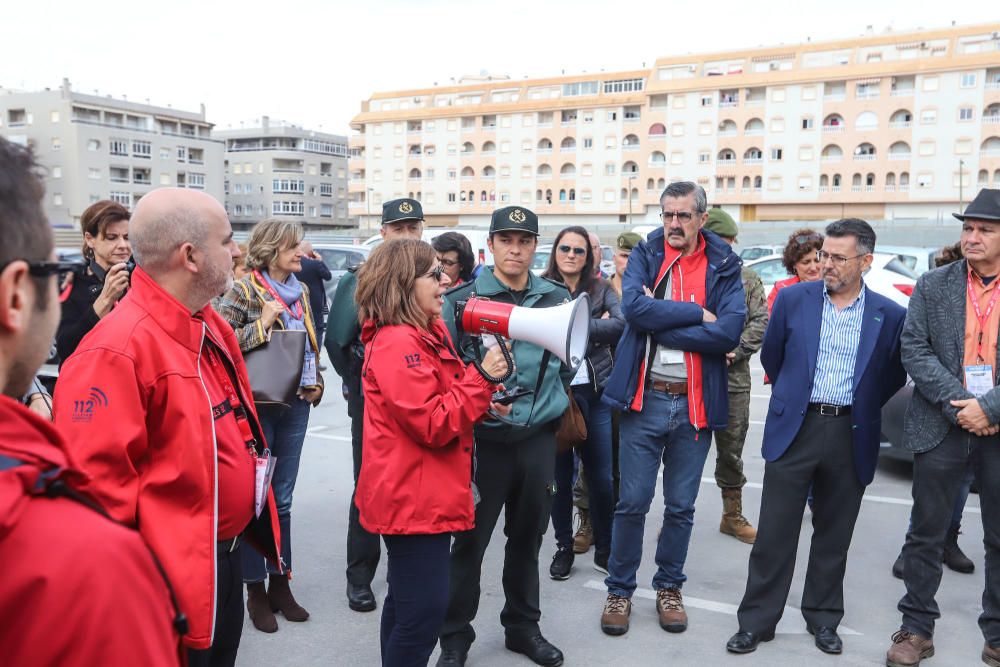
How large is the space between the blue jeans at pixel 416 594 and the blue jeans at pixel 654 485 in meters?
1.57

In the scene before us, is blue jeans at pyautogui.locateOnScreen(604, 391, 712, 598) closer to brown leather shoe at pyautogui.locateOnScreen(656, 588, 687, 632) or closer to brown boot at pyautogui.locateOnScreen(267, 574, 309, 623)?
brown leather shoe at pyautogui.locateOnScreen(656, 588, 687, 632)

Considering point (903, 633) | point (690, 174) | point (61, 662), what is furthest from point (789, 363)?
point (690, 174)

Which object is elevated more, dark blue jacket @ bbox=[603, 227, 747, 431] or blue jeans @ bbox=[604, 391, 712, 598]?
dark blue jacket @ bbox=[603, 227, 747, 431]

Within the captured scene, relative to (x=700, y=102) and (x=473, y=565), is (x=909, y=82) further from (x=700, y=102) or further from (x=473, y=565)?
(x=473, y=565)

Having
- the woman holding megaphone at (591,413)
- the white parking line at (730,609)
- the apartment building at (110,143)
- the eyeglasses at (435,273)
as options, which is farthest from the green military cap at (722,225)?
the apartment building at (110,143)

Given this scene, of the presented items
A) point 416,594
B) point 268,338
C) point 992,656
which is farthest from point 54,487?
point 992,656

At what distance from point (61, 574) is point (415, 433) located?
76.1 inches

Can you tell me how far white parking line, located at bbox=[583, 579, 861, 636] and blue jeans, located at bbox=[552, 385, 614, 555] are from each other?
345mm

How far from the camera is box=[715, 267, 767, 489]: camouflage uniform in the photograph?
561 centimetres

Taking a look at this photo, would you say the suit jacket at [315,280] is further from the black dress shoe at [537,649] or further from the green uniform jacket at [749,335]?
the green uniform jacket at [749,335]

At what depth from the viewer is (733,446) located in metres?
5.61

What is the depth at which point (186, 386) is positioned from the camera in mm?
2232

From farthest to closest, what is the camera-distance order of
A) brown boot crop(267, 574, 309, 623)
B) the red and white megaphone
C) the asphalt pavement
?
brown boot crop(267, 574, 309, 623), the asphalt pavement, the red and white megaphone

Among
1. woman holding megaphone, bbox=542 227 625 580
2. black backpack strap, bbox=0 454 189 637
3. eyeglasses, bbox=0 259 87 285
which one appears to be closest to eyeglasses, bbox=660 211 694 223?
woman holding megaphone, bbox=542 227 625 580
